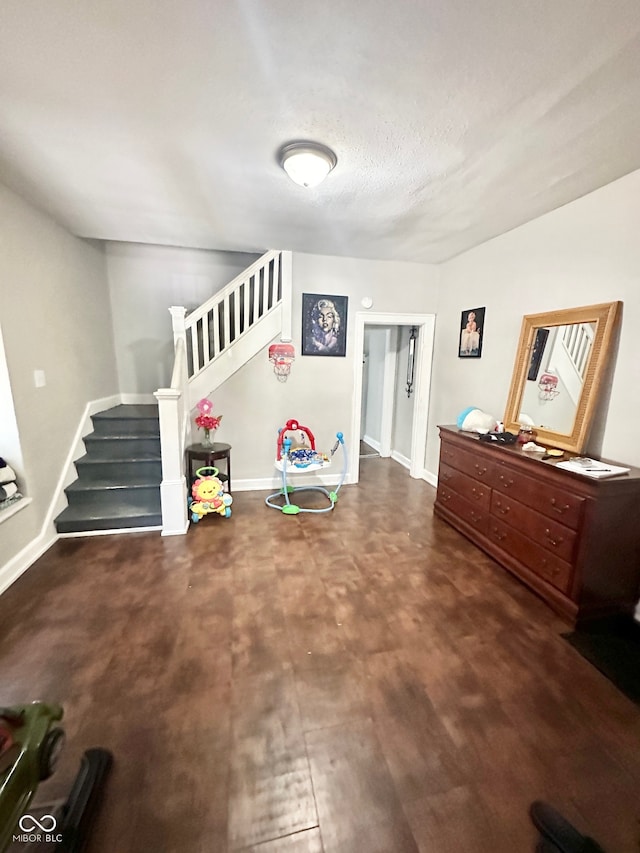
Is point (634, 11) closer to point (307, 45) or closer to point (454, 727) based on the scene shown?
point (307, 45)

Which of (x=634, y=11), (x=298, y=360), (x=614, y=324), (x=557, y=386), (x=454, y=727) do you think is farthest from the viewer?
(x=298, y=360)

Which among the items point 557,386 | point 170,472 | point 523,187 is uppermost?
point 523,187

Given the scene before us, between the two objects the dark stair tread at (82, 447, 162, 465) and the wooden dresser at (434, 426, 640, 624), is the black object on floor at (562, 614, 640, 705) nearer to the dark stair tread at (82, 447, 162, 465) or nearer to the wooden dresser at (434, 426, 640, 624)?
the wooden dresser at (434, 426, 640, 624)

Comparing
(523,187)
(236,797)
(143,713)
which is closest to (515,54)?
(523,187)

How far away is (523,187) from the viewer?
86.0 inches

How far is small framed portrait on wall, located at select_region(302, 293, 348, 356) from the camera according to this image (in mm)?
3750

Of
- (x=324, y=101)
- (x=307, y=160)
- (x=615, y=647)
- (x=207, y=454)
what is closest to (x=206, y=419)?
(x=207, y=454)

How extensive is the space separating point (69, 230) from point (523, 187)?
12.2 ft

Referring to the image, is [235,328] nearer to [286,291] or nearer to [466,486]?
[286,291]

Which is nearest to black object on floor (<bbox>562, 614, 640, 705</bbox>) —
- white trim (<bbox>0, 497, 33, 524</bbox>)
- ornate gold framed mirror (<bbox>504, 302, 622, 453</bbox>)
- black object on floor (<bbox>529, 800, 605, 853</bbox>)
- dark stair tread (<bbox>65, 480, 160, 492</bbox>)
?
black object on floor (<bbox>529, 800, 605, 853</bbox>)

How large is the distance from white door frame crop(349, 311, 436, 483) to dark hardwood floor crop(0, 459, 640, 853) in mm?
1852

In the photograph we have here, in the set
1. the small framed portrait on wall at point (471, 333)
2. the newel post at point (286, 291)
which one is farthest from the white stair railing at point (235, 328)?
the small framed portrait on wall at point (471, 333)

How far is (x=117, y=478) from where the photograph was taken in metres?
3.17

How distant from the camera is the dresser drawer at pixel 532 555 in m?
2.01
